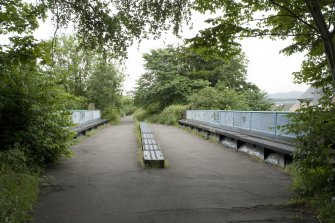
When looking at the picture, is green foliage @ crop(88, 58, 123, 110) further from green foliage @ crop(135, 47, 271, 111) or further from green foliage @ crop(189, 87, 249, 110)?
green foliage @ crop(189, 87, 249, 110)

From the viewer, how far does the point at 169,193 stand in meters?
5.93

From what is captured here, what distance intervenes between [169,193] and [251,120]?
23.3ft

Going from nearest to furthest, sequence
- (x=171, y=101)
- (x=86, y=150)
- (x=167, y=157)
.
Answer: (x=167, y=157) → (x=86, y=150) → (x=171, y=101)

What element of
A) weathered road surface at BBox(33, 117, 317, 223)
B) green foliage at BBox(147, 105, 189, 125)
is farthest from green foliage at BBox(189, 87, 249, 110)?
weathered road surface at BBox(33, 117, 317, 223)

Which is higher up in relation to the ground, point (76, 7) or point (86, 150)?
point (76, 7)

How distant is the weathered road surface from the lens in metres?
4.69

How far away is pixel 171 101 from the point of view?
126ft

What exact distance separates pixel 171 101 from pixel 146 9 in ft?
103

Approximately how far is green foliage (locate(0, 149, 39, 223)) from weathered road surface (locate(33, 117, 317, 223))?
223mm

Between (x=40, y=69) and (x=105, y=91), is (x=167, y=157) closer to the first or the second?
(x=40, y=69)

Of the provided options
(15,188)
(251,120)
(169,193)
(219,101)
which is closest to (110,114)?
(219,101)

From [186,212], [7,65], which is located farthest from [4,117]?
[186,212]

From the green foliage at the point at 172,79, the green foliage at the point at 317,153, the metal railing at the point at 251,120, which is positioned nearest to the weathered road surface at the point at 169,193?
the green foliage at the point at 317,153

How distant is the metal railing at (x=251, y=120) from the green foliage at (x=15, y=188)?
454cm
